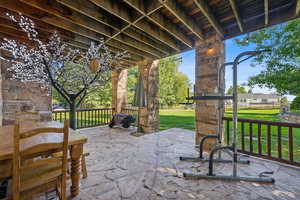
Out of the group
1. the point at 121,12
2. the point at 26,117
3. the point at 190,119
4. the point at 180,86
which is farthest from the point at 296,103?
the point at 180,86

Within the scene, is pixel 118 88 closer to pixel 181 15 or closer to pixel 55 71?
pixel 55 71

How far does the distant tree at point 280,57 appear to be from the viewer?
4.66 m

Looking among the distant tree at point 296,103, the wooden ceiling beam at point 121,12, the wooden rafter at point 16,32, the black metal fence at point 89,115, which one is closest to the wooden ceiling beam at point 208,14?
the wooden ceiling beam at point 121,12

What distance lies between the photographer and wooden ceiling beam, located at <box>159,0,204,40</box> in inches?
77.7

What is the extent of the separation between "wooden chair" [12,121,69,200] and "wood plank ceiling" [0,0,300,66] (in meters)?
1.96

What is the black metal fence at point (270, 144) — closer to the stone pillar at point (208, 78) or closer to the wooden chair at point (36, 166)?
the stone pillar at point (208, 78)

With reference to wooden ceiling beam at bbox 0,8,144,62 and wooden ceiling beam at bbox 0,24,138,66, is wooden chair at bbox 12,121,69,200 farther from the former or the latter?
wooden ceiling beam at bbox 0,24,138,66

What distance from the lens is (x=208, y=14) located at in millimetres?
2213

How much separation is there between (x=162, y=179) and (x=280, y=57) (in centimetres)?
677

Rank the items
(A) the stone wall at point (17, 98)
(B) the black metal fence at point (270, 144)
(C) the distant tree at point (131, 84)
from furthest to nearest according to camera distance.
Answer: (C) the distant tree at point (131, 84) < (A) the stone wall at point (17, 98) < (B) the black metal fence at point (270, 144)

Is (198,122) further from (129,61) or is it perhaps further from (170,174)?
(129,61)

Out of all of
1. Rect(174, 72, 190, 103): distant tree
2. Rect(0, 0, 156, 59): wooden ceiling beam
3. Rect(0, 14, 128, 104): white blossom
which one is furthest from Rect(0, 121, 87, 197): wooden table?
Rect(174, 72, 190, 103): distant tree

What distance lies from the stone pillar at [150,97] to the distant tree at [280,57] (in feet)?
10.7

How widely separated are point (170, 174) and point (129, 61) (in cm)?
404
